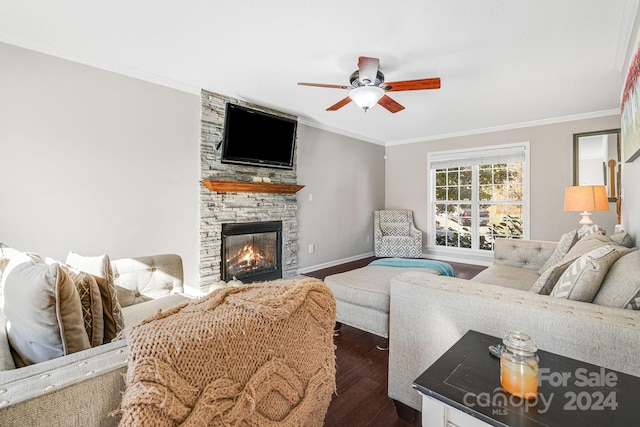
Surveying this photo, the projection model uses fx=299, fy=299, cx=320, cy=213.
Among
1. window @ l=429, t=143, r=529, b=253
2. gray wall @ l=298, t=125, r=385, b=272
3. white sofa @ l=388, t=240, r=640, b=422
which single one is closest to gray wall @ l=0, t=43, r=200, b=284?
gray wall @ l=298, t=125, r=385, b=272

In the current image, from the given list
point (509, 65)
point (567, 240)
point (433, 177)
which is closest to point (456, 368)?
point (567, 240)

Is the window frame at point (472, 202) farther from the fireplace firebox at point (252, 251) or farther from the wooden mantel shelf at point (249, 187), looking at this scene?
the fireplace firebox at point (252, 251)

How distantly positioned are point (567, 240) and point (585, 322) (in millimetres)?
1857

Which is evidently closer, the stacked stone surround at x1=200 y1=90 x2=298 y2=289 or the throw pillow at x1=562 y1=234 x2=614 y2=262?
the throw pillow at x1=562 y1=234 x2=614 y2=262

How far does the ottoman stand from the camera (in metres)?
2.21

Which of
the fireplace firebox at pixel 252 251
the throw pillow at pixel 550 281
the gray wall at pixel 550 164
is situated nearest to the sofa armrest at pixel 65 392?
the throw pillow at pixel 550 281

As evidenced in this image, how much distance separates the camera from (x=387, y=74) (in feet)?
9.76

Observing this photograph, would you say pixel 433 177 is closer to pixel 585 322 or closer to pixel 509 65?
pixel 509 65

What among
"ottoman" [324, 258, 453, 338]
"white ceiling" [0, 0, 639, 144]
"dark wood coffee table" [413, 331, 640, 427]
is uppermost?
"white ceiling" [0, 0, 639, 144]

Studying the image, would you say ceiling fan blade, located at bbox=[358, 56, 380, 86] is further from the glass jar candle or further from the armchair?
the armchair

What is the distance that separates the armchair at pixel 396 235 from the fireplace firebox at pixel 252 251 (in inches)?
89.3

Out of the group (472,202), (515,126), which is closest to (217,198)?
(472,202)

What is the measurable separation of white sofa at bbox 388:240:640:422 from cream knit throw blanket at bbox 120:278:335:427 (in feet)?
1.99

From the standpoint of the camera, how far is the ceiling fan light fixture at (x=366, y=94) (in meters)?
2.68
